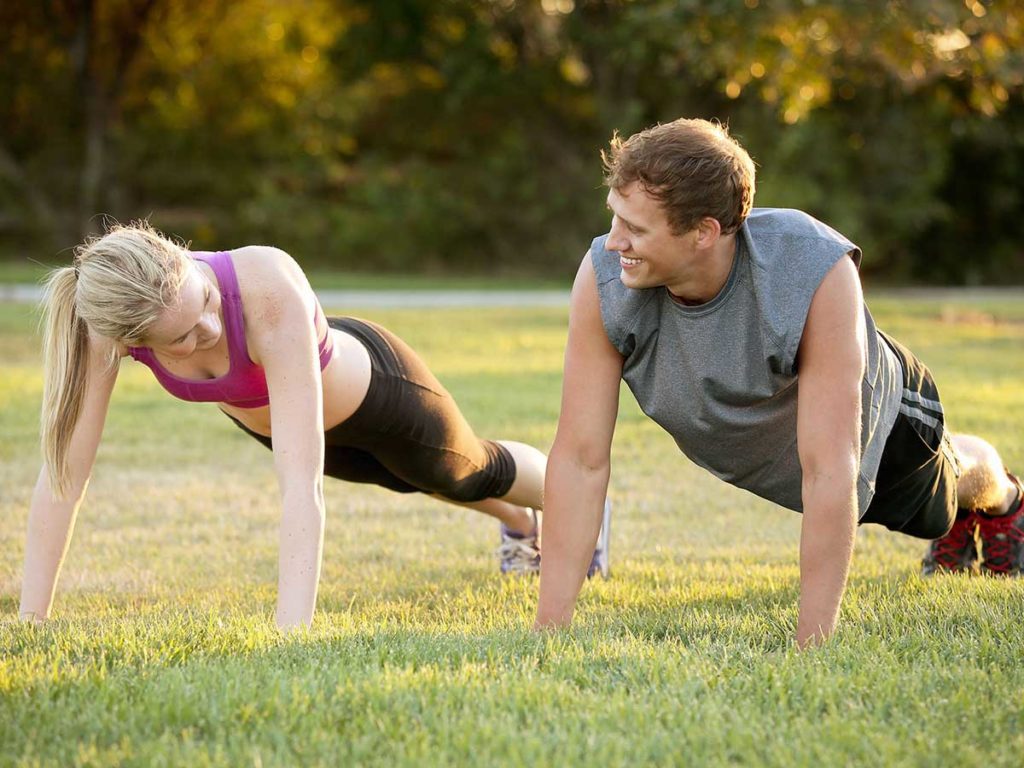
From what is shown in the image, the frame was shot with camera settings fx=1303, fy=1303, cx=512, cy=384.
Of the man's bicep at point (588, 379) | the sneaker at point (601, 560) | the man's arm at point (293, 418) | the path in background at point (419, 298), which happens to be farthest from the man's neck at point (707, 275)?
the path in background at point (419, 298)

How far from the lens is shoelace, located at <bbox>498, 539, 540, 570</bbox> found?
16.9 ft

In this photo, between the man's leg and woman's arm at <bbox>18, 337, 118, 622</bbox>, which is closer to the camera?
woman's arm at <bbox>18, 337, 118, 622</bbox>

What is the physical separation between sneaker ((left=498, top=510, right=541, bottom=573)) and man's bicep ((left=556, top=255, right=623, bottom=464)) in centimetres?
159

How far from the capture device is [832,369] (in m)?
3.30

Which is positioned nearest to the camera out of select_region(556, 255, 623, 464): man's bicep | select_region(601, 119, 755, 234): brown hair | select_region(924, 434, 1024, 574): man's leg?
select_region(601, 119, 755, 234): brown hair

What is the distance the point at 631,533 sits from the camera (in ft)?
19.2

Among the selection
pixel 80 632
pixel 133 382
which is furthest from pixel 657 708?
pixel 133 382

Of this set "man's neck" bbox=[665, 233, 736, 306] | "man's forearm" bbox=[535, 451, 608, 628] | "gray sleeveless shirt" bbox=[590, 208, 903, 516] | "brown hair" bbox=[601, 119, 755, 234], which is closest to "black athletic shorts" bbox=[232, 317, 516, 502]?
"man's forearm" bbox=[535, 451, 608, 628]

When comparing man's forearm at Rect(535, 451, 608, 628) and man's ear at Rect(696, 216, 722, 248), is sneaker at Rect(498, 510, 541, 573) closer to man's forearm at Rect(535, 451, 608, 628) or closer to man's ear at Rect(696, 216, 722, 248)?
man's forearm at Rect(535, 451, 608, 628)

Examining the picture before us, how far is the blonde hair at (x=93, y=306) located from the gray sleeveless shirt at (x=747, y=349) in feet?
3.93

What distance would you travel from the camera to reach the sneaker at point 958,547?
464cm

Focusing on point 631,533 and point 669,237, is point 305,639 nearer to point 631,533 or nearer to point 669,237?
point 669,237

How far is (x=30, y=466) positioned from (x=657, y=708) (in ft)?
18.0

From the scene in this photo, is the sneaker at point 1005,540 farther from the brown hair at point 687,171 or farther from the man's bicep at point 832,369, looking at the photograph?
the brown hair at point 687,171
